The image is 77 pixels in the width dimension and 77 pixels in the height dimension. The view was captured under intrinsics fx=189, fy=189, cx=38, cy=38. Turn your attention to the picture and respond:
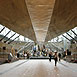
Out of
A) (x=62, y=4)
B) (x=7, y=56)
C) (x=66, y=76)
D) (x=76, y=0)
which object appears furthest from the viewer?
(x=7, y=56)

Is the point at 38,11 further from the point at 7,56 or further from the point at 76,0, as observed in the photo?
the point at 7,56

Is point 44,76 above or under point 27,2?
under

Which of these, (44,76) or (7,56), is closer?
(44,76)

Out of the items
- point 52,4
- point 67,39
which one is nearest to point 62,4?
point 52,4

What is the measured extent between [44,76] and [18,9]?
13.9ft

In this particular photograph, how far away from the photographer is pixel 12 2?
30.1 ft

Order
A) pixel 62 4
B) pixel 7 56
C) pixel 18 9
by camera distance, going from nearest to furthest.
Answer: pixel 62 4 < pixel 18 9 < pixel 7 56

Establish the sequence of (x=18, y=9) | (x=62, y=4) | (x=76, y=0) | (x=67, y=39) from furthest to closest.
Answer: (x=67, y=39) → (x=18, y=9) → (x=62, y=4) → (x=76, y=0)

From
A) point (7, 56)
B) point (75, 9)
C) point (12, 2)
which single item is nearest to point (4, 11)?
point (12, 2)

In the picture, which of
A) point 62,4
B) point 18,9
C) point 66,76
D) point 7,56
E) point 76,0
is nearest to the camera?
point 76,0

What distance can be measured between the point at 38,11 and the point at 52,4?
1.90 m

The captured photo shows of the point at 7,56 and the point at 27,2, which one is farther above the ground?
the point at 27,2

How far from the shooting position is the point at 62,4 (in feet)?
32.1

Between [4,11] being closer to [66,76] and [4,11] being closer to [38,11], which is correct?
[38,11]
